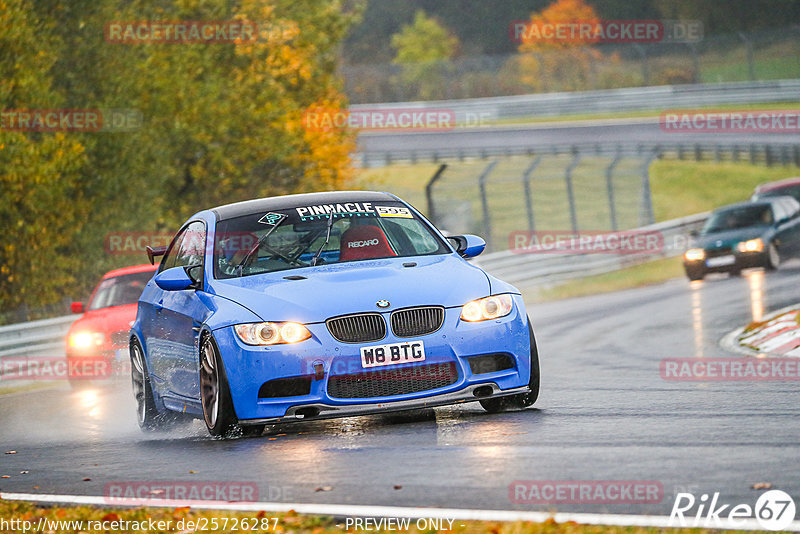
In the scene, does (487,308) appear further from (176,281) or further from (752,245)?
(752,245)

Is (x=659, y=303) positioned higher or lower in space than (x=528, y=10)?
lower

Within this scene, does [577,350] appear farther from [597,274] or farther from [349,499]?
[597,274]

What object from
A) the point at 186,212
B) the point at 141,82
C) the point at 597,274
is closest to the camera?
the point at 141,82

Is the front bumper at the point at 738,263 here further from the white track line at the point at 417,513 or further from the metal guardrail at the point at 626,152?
the white track line at the point at 417,513

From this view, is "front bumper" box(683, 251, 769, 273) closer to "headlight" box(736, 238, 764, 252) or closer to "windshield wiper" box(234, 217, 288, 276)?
"headlight" box(736, 238, 764, 252)

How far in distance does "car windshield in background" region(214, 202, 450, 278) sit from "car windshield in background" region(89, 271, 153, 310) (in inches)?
306

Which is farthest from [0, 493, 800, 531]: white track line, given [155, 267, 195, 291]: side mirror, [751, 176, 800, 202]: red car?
[751, 176, 800, 202]: red car

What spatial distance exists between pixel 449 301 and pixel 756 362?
5546mm

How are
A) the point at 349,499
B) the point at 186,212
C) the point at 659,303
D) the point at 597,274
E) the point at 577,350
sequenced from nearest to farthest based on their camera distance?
the point at 349,499 → the point at 577,350 → the point at 659,303 → the point at 597,274 → the point at 186,212

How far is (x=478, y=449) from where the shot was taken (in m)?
7.50

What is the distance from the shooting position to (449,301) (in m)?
8.55

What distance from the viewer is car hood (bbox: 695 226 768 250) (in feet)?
84.1

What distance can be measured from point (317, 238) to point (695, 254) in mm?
17808

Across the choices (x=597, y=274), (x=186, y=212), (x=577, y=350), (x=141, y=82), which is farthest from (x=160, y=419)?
(x=186, y=212)
